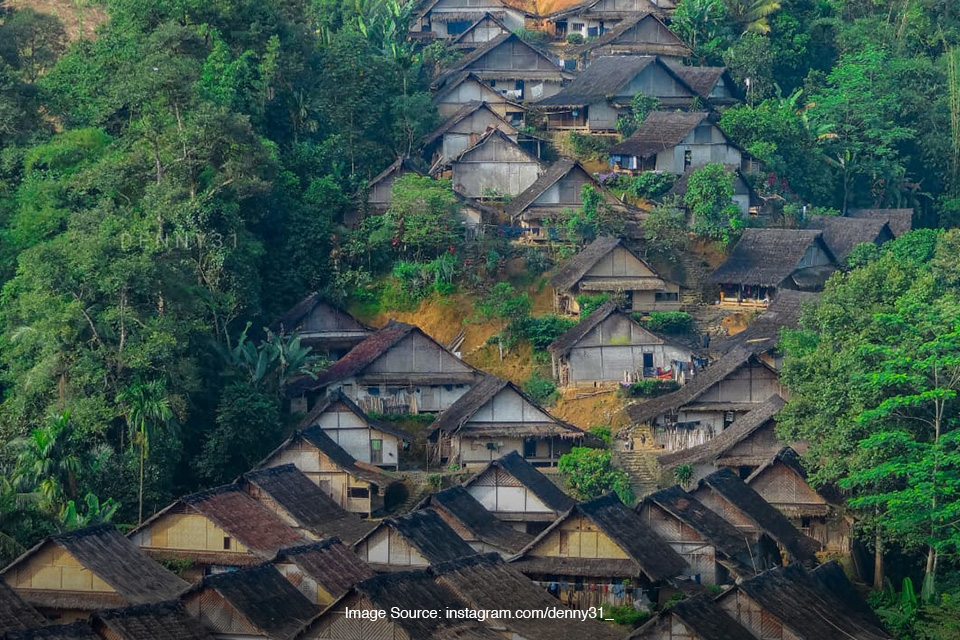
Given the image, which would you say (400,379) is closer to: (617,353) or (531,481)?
(617,353)

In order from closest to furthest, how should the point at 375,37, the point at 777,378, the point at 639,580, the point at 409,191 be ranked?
the point at 639,580
the point at 777,378
the point at 409,191
the point at 375,37

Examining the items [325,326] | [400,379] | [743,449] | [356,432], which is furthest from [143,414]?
[743,449]

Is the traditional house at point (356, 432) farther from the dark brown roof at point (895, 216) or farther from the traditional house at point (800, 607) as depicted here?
the dark brown roof at point (895, 216)

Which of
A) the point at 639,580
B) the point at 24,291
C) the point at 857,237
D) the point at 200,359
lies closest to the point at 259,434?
the point at 200,359

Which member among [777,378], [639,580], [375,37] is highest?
[375,37]

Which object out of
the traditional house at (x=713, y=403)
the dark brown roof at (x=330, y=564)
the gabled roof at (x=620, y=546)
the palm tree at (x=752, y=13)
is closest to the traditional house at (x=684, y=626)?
the gabled roof at (x=620, y=546)

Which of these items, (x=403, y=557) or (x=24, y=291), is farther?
(x=24, y=291)

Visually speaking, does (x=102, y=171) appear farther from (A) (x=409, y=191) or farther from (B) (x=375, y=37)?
(B) (x=375, y=37)

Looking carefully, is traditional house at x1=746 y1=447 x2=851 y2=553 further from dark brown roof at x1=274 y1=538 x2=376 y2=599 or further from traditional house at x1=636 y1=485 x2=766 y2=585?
dark brown roof at x1=274 y1=538 x2=376 y2=599
